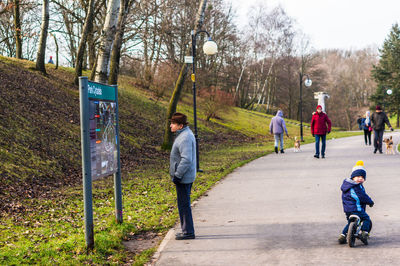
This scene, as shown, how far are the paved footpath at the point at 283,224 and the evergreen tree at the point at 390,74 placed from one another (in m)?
52.6

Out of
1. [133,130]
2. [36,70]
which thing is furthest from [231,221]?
[36,70]

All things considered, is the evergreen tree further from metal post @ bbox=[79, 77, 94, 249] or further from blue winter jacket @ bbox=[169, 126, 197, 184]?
metal post @ bbox=[79, 77, 94, 249]

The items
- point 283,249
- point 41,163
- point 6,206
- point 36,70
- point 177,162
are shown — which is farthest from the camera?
point 36,70

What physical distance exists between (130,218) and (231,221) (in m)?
1.73

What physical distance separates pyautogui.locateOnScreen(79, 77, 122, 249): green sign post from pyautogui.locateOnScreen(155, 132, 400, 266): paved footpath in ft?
3.84

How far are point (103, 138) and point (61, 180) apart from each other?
590 centimetres

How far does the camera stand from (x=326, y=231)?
626 cm

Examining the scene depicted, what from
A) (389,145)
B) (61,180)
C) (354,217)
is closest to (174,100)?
(61,180)

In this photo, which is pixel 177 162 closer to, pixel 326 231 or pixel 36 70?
pixel 326 231

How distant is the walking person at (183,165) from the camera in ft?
19.4

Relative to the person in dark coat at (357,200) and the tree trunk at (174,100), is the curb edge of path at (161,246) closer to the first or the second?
the person in dark coat at (357,200)

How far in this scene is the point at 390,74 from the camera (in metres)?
61.8

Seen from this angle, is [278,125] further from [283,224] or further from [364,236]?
[364,236]

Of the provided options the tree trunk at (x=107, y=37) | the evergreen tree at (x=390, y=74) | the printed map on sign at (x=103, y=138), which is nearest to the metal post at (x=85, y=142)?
the printed map on sign at (x=103, y=138)
